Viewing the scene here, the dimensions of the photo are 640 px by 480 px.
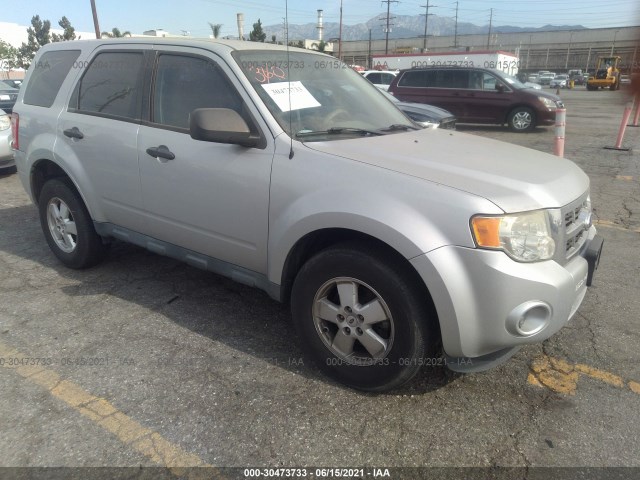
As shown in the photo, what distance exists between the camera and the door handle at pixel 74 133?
12.5ft

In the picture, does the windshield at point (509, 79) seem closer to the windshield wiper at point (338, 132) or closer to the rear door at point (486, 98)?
the rear door at point (486, 98)

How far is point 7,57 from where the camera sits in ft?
173

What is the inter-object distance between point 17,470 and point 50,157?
2614 mm

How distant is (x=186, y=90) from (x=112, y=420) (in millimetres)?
2047

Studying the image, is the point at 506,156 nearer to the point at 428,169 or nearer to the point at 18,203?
the point at 428,169

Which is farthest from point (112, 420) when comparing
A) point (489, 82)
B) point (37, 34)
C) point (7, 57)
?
point (37, 34)

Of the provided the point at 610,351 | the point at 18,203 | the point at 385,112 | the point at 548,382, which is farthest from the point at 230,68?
the point at 18,203

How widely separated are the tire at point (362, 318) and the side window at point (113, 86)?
6.12 feet

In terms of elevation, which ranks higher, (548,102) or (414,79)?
(414,79)

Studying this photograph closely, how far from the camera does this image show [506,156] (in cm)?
290

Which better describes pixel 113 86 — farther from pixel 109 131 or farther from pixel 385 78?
pixel 385 78

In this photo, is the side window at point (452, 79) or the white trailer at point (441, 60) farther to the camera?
the white trailer at point (441, 60)

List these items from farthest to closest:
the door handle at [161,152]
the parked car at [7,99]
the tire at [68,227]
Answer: the parked car at [7,99] < the tire at [68,227] < the door handle at [161,152]

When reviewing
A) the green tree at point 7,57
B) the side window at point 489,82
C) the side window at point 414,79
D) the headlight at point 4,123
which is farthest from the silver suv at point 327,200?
the green tree at point 7,57
